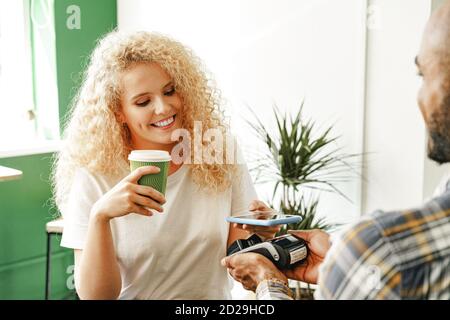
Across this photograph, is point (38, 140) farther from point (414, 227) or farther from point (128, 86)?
point (414, 227)

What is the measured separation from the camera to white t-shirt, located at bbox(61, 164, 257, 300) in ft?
3.87

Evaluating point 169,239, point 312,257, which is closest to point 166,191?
point 169,239

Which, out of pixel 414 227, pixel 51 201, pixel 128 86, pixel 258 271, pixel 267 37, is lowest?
pixel 51 201

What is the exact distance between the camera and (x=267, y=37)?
8.75 feet

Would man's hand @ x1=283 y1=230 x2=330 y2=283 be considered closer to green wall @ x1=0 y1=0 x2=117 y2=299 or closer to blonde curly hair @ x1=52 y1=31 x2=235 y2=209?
blonde curly hair @ x1=52 y1=31 x2=235 y2=209

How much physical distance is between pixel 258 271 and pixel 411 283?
1.15 feet

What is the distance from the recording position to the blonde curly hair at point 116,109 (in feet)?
3.98

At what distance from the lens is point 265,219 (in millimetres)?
1041

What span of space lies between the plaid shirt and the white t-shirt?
0.63 meters

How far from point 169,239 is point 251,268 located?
29 cm

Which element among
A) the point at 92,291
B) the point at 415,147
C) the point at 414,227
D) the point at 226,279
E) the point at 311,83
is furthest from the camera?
the point at 311,83

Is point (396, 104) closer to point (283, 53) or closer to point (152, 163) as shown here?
point (283, 53)

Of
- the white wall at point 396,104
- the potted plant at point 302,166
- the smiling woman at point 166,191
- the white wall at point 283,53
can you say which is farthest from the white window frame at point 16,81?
the smiling woman at point 166,191
